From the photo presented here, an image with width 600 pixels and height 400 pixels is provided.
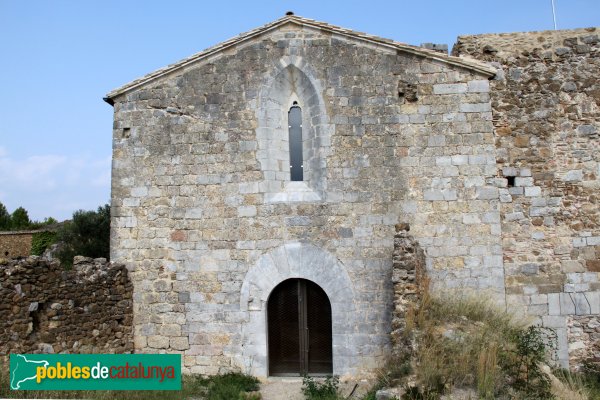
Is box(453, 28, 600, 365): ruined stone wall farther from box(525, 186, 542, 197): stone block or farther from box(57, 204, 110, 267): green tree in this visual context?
box(57, 204, 110, 267): green tree

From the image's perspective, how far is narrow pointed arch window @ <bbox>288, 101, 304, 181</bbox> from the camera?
10641 millimetres

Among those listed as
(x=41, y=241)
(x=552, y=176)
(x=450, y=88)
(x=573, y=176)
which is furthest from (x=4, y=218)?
(x=573, y=176)

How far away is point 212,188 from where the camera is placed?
1056 centimetres

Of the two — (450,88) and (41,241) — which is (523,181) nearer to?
(450,88)

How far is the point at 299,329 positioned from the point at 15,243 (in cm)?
1829

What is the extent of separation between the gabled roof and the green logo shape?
4.99 m

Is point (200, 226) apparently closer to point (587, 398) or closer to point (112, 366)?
point (112, 366)

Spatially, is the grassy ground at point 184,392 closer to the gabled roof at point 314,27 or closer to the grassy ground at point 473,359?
the grassy ground at point 473,359

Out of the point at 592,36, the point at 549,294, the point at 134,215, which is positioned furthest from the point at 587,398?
the point at 134,215

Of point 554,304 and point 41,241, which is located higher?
point 41,241

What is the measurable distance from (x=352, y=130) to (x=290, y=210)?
173 cm

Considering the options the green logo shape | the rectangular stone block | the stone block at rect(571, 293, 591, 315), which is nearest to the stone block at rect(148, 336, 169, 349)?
the green logo shape

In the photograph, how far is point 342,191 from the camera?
10195 mm

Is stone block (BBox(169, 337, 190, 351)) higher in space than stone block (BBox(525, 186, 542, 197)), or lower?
lower
